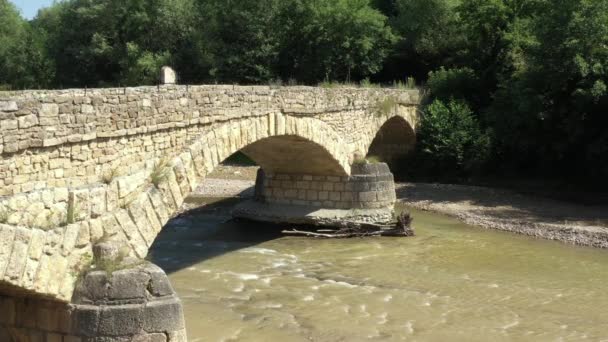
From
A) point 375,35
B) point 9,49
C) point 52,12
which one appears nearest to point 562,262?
point 375,35

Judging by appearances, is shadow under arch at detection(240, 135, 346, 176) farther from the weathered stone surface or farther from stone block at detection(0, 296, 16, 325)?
stone block at detection(0, 296, 16, 325)

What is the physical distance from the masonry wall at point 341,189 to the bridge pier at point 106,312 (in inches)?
418

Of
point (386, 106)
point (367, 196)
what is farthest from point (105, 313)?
point (386, 106)

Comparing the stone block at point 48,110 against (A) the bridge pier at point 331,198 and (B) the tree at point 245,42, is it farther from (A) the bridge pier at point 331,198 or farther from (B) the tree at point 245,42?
(B) the tree at point 245,42

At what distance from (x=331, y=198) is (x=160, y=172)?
9068mm

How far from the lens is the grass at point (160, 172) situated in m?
9.40

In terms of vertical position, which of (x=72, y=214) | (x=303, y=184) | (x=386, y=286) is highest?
(x=72, y=214)

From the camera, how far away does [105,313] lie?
7.36 meters

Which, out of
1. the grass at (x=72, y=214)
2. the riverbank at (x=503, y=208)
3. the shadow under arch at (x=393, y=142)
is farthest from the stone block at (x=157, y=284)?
the shadow under arch at (x=393, y=142)

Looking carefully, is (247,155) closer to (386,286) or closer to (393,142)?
(386,286)

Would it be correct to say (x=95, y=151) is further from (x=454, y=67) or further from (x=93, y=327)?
(x=454, y=67)

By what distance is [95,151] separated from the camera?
27.2ft

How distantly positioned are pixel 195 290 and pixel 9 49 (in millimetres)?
29251

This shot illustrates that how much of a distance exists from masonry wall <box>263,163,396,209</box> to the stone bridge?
3125 mm
